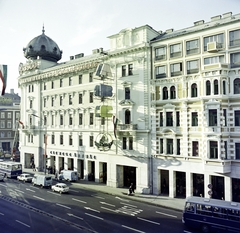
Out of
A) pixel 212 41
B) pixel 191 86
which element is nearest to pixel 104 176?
pixel 191 86

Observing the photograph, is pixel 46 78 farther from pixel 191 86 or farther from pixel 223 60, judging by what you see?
pixel 223 60

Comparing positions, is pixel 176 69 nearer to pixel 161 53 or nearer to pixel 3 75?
pixel 161 53

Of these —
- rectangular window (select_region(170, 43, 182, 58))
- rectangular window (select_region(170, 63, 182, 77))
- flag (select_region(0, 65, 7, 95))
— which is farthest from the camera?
rectangular window (select_region(170, 43, 182, 58))

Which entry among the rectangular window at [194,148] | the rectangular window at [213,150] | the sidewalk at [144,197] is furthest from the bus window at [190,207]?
the rectangular window at [194,148]

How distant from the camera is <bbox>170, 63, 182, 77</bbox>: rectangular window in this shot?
36.2 metres

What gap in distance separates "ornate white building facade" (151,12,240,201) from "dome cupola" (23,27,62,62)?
30.6 m

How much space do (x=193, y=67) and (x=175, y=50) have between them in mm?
4038

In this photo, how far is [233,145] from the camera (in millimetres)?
31312

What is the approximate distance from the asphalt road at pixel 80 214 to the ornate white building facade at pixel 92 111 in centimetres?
727

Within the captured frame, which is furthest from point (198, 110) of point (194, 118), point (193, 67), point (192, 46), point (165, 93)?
point (192, 46)

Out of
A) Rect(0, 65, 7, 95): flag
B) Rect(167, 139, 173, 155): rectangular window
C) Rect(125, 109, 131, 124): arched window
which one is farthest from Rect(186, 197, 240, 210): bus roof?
Rect(0, 65, 7, 95): flag

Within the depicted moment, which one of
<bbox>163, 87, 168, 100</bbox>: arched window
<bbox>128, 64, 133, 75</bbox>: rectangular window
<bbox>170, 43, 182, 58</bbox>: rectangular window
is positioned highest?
<bbox>170, 43, 182, 58</bbox>: rectangular window

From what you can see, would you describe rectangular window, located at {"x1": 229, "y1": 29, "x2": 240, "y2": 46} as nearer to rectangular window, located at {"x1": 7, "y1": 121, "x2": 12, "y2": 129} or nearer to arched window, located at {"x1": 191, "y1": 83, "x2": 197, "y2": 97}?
arched window, located at {"x1": 191, "y1": 83, "x2": 197, "y2": 97}

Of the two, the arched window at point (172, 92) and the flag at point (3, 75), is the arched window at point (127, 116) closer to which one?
the arched window at point (172, 92)
